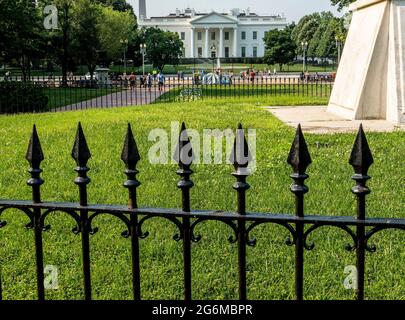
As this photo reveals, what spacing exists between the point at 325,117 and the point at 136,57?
57.9 m

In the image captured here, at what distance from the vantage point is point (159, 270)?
407 cm

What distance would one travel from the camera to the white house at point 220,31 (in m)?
106

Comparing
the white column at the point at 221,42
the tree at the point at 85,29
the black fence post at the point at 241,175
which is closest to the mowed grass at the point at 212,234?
the black fence post at the point at 241,175

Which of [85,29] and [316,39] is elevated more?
[316,39]

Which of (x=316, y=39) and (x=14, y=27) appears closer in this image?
(x=14, y=27)

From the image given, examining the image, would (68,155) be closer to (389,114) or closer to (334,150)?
(334,150)

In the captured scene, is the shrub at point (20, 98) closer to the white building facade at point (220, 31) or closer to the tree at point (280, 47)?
the tree at point (280, 47)

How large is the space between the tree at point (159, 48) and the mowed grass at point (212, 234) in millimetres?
58257

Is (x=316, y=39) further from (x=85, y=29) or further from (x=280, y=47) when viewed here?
(x=85, y=29)

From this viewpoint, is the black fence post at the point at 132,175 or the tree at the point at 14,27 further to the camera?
the tree at the point at 14,27

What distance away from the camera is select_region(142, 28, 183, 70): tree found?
217 ft

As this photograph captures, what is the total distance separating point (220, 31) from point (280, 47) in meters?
38.2

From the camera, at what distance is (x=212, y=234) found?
15.6 ft

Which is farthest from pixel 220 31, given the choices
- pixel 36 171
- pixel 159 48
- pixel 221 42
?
pixel 36 171
